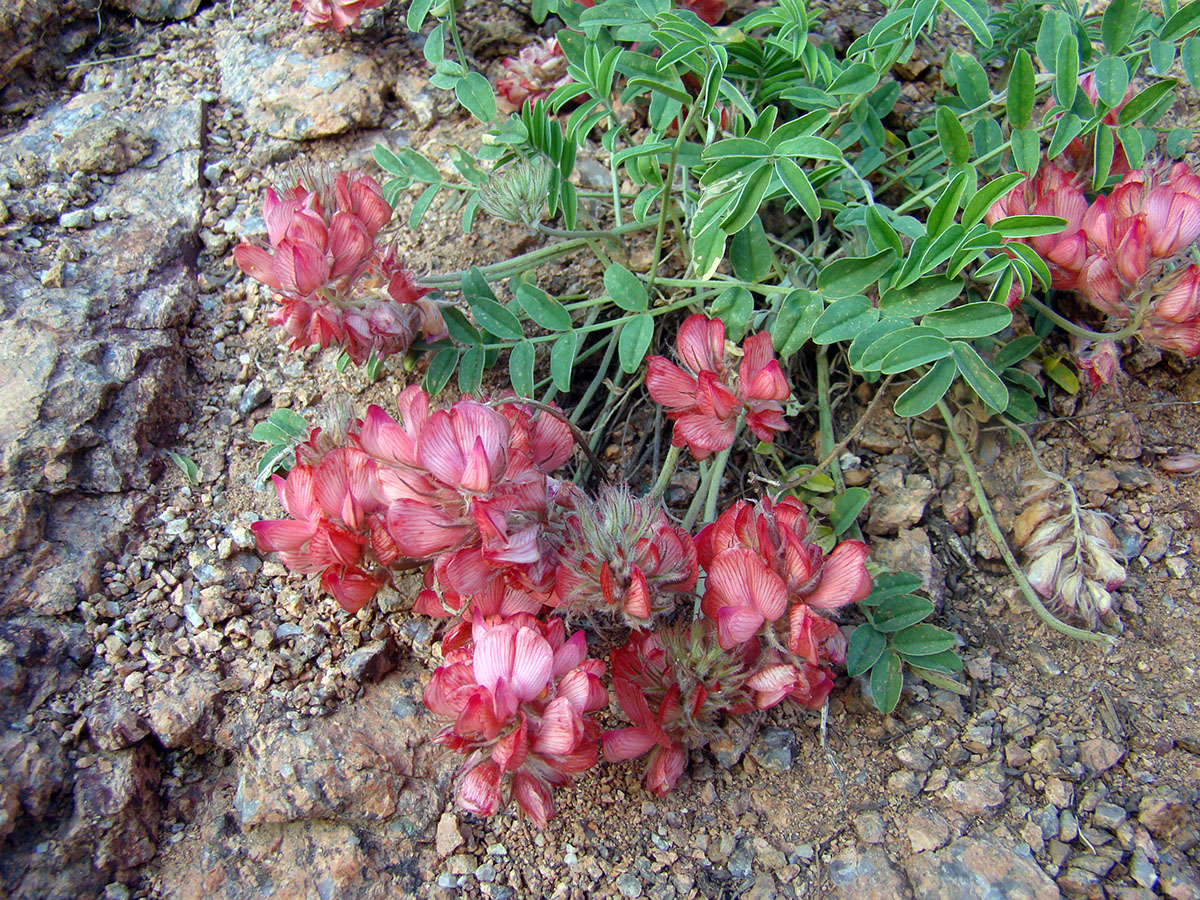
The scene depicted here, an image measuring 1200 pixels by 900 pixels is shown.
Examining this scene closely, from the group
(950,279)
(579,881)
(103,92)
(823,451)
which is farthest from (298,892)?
(103,92)

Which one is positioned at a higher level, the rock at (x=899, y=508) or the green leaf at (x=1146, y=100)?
the green leaf at (x=1146, y=100)

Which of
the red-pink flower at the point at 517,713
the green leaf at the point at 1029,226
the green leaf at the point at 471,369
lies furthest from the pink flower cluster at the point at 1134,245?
the red-pink flower at the point at 517,713

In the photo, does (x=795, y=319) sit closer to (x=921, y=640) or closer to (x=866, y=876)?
(x=921, y=640)

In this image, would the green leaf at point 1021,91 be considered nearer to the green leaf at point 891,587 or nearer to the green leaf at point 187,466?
the green leaf at point 891,587

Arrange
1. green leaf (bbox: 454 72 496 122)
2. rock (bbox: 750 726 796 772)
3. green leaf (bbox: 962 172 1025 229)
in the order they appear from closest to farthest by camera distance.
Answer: green leaf (bbox: 962 172 1025 229), rock (bbox: 750 726 796 772), green leaf (bbox: 454 72 496 122)

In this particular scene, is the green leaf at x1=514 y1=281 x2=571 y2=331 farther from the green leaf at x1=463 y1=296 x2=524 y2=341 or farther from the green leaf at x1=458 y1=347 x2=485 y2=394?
the green leaf at x1=458 y1=347 x2=485 y2=394

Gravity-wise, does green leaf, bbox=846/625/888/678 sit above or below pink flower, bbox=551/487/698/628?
below

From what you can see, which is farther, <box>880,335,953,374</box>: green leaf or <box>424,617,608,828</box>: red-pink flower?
<box>880,335,953,374</box>: green leaf

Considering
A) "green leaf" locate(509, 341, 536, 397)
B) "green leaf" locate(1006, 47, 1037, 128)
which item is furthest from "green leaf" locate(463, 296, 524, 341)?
"green leaf" locate(1006, 47, 1037, 128)
